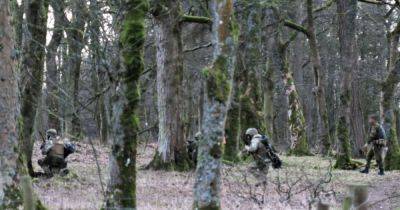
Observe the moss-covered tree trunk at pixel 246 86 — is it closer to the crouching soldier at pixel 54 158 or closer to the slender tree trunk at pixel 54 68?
the slender tree trunk at pixel 54 68

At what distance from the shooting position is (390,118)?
22.8 m

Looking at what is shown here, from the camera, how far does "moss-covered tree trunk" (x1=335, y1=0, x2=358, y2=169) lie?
22172mm

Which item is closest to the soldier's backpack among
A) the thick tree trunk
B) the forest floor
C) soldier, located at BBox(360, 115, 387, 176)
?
the forest floor

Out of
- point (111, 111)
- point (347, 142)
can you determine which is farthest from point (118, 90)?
point (347, 142)

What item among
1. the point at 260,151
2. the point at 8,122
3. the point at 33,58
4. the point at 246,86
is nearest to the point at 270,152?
the point at 260,151

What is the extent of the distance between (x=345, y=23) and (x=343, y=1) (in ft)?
2.60

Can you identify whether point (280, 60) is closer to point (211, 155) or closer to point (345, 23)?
point (345, 23)

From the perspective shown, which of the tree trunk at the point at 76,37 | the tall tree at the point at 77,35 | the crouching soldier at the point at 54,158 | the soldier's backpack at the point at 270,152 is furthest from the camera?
the soldier's backpack at the point at 270,152

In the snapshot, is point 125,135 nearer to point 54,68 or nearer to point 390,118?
point 390,118

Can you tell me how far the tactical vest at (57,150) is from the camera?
16.1 meters

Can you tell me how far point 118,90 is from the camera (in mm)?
9117

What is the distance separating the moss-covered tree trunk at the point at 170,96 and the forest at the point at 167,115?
0.03m

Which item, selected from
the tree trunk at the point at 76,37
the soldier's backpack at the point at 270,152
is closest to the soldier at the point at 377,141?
the soldier's backpack at the point at 270,152

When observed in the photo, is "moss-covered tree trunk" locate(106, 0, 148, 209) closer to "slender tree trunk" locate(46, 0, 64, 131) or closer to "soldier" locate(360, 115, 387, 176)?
"slender tree trunk" locate(46, 0, 64, 131)
